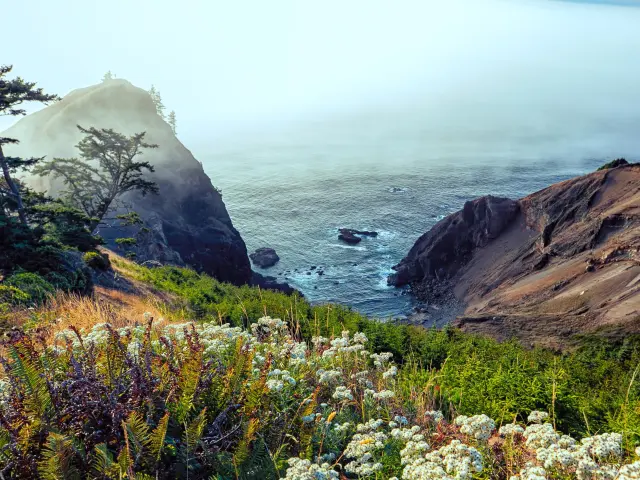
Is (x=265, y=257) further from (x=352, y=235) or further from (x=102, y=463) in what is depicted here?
(x=102, y=463)

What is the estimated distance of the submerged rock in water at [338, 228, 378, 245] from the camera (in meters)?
71.0

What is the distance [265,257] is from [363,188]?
43.9 m

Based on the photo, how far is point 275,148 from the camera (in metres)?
166

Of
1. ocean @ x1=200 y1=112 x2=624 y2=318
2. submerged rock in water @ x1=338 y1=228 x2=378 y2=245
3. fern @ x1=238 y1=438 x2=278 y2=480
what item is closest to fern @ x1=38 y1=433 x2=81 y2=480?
fern @ x1=238 y1=438 x2=278 y2=480

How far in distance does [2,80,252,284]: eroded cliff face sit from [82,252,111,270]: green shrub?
18094mm

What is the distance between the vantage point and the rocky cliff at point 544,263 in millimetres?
25172

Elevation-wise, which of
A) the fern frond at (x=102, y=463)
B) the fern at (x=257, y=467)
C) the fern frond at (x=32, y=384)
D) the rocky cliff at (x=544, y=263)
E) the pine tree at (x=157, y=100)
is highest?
the pine tree at (x=157, y=100)

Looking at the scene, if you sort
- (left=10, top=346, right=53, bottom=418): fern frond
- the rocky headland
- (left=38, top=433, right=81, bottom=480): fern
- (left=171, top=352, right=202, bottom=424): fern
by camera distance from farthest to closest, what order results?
the rocky headland
(left=171, top=352, right=202, bottom=424): fern
(left=10, top=346, right=53, bottom=418): fern frond
(left=38, top=433, right=81, bottom=480): fern

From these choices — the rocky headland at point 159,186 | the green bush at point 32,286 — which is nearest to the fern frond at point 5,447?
the green bush at point 32,286

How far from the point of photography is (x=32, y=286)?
37.6 ft

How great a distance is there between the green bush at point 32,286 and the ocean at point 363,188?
43.3 feet

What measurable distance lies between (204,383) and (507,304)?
33.6m

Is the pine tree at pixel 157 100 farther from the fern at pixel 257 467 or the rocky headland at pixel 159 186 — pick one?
the fern at pixel 257 467

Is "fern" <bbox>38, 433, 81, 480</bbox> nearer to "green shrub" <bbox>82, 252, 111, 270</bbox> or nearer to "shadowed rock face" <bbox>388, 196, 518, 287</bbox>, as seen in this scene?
"green shrub" <bbox>82, 252, 111, 270</bbox>
